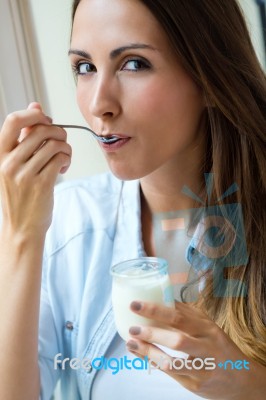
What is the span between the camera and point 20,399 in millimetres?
499

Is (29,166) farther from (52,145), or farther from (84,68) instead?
(84,68)

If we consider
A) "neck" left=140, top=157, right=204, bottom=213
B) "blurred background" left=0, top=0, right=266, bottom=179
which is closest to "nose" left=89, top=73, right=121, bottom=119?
"neck" left=140, top=157, right=204, bottom=213

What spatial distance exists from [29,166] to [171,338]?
0.76 feet

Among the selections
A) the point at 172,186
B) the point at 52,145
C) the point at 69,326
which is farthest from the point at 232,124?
the point at 69,326

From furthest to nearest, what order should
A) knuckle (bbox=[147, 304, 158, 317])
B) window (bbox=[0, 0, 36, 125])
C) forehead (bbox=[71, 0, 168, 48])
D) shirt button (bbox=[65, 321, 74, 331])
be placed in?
window (bbox=[0, 0, 36, 125]), shirt button (bbox=[65, 321, 74, 331]), forehead (bbox=[71, 0, 168, 48]), knuckle (bbox=[147, 304, 158, 317])

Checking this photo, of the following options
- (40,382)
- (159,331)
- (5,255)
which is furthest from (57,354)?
(159,331)

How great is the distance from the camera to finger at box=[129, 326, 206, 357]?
348 millimetres

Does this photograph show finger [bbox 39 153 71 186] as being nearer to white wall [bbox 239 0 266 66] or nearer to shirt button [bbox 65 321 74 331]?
shirt button [bbox 65 321 74 331]

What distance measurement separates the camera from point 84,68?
517mm

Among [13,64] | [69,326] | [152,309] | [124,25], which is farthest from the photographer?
[13,64]

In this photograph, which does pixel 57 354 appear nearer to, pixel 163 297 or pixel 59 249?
pixel 59 249

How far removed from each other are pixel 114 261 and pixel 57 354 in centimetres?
14

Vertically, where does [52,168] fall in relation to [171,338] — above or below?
above

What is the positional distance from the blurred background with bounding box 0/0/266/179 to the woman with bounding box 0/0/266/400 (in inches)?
6.9
